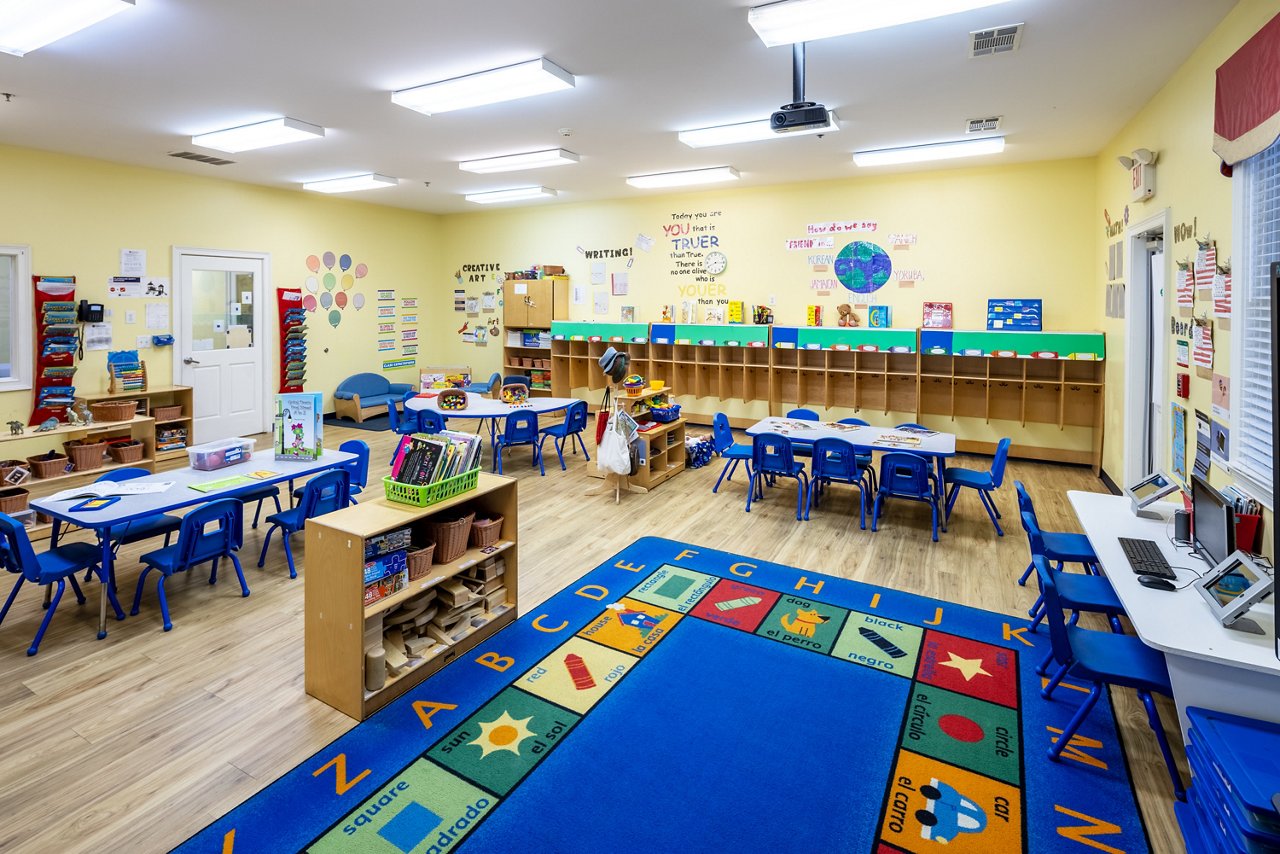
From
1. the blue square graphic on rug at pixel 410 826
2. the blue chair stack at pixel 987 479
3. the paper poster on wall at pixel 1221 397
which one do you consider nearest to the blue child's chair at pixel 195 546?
the blue square graphic on rug at pixel 410 826

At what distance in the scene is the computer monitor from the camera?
9.05 feet

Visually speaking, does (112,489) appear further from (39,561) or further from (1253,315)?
(1253,315)

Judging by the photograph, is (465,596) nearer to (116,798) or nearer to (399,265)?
(116,798)

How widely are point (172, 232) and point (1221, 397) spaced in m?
10.2

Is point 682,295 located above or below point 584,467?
above

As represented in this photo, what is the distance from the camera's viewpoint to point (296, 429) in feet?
16.1

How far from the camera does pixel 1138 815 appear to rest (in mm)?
2424

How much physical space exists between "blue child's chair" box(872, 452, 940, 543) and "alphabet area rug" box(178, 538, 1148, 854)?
1.41m

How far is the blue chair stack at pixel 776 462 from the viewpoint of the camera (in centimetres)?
581

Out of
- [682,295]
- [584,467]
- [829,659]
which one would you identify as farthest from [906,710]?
[682,295]

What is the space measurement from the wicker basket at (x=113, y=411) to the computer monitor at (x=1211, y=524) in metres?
8.81

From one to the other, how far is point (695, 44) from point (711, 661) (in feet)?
12.2

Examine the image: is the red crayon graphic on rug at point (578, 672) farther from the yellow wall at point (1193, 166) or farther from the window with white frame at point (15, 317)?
the window with white frame at point (15, 317)

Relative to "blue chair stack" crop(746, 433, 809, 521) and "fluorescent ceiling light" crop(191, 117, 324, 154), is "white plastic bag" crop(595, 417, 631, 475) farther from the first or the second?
"fluorescent ceiling light" crop(191, 117, 324, 154)
